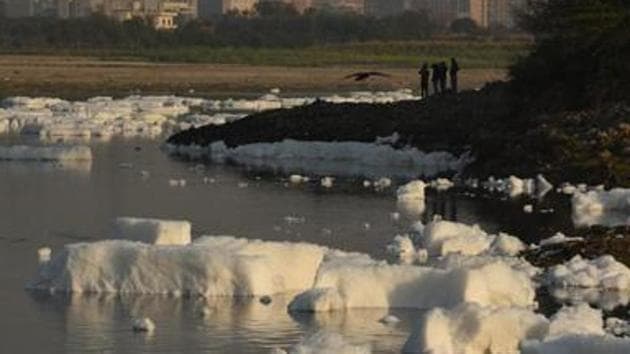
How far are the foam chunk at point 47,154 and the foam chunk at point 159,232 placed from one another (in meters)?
15.8

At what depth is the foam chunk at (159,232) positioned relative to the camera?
853 inches

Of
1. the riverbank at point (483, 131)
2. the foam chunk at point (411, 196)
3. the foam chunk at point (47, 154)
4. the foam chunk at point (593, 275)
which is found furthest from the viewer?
the foam chunk at point (47, 154)

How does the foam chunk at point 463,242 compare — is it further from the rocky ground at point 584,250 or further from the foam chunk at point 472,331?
the foam chunk at point 472,331

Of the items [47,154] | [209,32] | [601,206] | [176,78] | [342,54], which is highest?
[601,206]

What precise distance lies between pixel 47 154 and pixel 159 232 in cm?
1683

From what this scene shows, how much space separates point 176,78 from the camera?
3206 inches

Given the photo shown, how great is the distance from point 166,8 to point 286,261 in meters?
180

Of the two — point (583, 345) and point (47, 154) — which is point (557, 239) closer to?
point (583, 345)

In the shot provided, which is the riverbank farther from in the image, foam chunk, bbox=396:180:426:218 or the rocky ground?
the rocky ground

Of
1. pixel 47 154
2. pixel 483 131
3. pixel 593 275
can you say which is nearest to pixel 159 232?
pixel 593 275

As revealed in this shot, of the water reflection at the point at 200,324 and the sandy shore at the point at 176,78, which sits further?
the sandy shore at the point at 176,78

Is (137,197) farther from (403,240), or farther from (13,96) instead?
(13,96)

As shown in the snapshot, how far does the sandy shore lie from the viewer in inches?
2852

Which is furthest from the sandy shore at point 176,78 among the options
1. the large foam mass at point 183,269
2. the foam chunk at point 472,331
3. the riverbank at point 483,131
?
the foam chunk at point 472,331
